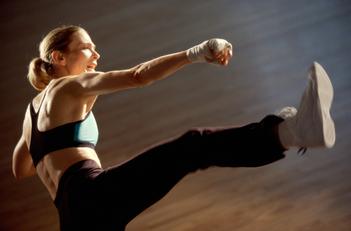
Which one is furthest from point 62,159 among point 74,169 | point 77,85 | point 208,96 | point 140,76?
point 208,96

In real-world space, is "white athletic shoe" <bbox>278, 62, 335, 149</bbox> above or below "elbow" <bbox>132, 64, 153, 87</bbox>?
below

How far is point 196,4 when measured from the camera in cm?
436

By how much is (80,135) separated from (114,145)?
1.91m

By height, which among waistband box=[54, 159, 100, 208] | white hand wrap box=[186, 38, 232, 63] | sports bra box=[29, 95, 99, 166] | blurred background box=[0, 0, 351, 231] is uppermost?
white hand wrap box=[186, 38, 232, 63]

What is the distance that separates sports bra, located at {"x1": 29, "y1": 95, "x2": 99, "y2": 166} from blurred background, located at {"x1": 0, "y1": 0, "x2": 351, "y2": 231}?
1.41 meters

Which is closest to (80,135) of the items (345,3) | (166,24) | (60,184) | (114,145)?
(60,184)

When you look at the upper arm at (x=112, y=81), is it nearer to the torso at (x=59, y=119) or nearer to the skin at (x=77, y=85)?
the skin at (x=77, y=85)

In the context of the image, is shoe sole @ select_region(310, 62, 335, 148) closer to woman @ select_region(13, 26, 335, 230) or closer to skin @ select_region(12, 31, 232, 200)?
woman @ select_region(13, 26, 335, 230)

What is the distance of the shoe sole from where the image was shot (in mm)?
1636

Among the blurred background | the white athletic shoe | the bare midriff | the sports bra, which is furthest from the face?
the blurred background

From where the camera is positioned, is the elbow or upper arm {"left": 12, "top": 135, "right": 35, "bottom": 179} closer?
the elbow

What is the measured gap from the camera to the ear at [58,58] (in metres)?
2.05

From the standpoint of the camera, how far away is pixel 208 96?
393 cm

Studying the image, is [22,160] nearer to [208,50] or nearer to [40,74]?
[40,74]
